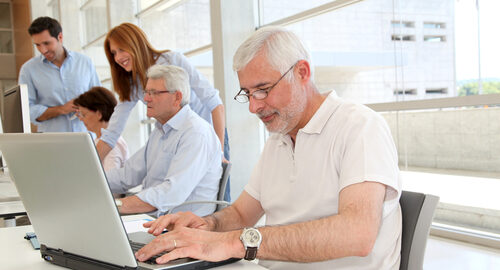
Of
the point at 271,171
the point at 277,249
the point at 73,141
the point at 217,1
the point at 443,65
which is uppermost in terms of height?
the point at 217,1

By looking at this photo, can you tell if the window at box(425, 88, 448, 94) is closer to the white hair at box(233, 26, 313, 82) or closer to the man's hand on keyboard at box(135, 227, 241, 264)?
the white hair at box(233, 26, 313, 82)

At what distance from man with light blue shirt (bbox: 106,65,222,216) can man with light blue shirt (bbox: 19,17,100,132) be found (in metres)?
1.80

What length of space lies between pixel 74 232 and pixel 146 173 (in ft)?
5.23

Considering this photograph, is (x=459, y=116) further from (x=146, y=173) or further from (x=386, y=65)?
(x=146, y=173)

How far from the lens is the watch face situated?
3.43ft

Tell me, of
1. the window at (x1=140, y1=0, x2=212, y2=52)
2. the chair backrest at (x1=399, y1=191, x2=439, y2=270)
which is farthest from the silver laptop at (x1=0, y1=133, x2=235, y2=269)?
the window at (x1=140, y1=0, x2=212, y2=52)

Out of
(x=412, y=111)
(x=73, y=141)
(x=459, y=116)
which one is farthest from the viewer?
(x=412, y=111)

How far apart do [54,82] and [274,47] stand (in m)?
3.32

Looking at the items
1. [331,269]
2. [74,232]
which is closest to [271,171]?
[331,269]

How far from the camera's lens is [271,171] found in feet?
4.77

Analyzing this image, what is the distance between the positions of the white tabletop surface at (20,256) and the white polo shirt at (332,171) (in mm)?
261

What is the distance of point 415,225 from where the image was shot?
1.16 meters

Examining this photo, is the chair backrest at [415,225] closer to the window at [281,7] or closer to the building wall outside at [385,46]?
the building wall outside at [385,46]

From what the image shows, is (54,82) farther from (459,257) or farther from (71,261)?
(71,261)
